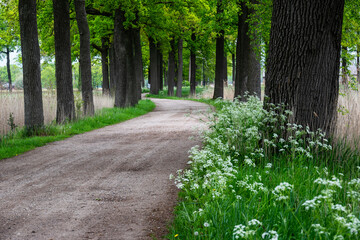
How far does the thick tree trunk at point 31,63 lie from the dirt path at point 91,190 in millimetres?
1752

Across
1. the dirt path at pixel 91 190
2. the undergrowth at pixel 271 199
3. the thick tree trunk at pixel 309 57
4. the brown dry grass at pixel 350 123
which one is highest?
the thick tree trunk at pixel 309 57

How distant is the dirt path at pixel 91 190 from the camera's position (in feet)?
12.7

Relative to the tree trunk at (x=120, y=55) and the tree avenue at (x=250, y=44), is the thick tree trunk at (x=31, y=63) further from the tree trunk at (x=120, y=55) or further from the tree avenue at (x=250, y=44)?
the tree trunk at (x=120, y=55)

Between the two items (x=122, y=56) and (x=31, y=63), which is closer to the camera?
(x=31, y=63)

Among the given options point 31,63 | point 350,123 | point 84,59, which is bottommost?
point 350,123

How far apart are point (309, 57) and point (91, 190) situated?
396cm

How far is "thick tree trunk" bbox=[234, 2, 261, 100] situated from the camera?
15562 mm

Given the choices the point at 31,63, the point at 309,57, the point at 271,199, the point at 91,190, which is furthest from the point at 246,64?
the point at 271,199

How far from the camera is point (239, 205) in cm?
354

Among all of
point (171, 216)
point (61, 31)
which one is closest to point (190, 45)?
point (61, 31)

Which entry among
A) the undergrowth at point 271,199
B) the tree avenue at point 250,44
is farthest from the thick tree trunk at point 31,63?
the undergrowth at point 271,199

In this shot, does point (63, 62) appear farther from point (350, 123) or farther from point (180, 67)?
point (180, 67)

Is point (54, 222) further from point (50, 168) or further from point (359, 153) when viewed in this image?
point (359, 153)

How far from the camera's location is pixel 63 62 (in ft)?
42.8
